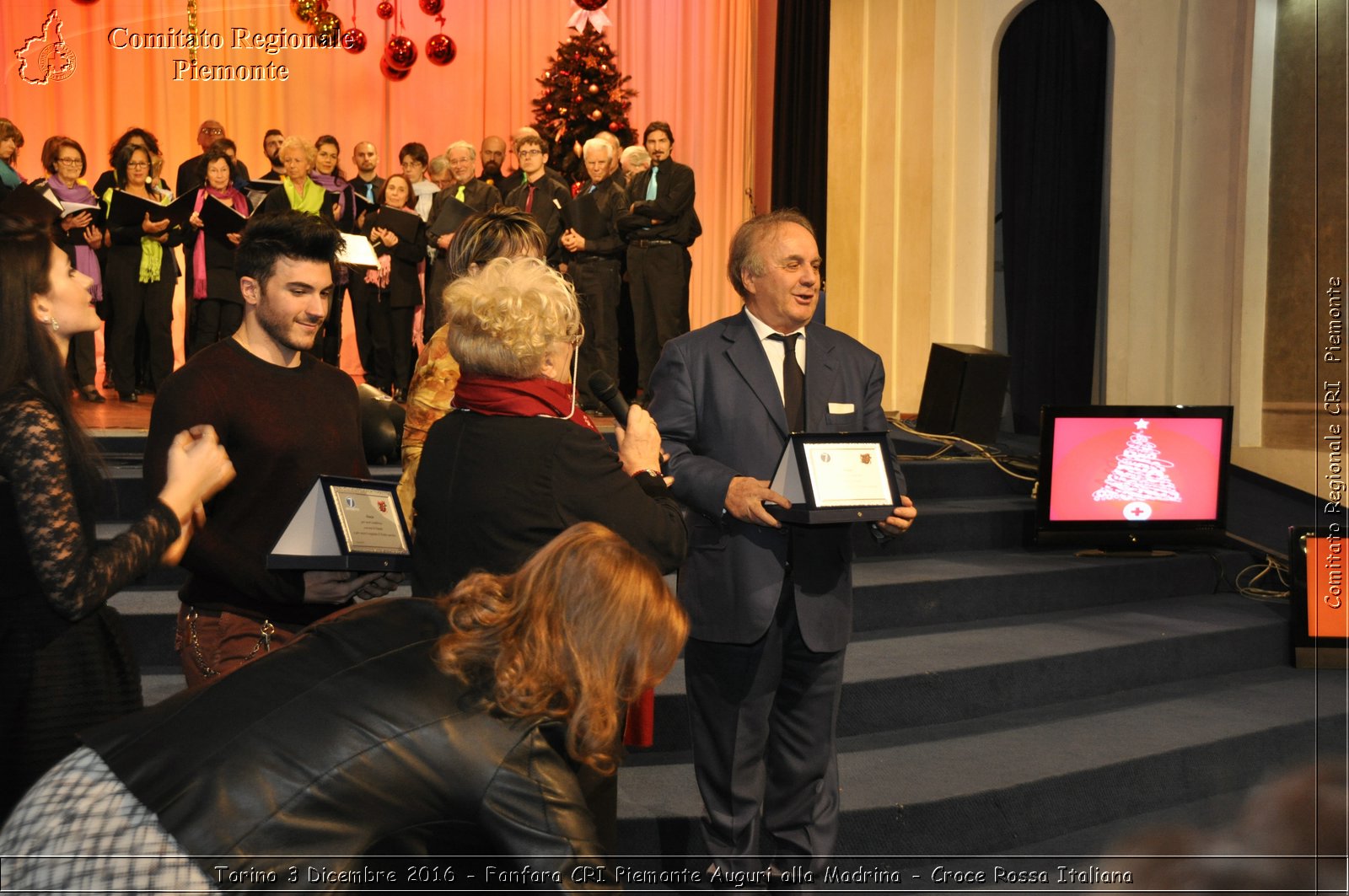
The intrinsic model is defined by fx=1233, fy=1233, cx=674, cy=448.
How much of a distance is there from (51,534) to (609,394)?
1083mm

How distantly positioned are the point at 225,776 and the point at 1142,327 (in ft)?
24.3

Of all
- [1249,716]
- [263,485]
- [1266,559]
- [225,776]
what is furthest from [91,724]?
[1266,559]

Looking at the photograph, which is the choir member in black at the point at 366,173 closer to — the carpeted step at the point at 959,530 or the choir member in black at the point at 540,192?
the choir member in black at the point at 540,192

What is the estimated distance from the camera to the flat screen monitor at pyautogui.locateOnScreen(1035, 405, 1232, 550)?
5.91 m

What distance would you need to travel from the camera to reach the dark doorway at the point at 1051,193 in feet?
28.8

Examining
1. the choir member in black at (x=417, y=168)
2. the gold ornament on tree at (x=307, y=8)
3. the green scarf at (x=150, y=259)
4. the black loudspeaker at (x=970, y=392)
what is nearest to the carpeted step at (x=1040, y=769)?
the black loudspeaker at (x=970, y=392)

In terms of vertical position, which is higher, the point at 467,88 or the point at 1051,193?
the point at 467,88

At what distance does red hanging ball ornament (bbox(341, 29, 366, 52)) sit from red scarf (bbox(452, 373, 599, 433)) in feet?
34.4

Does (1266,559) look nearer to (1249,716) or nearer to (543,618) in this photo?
(1249,716)

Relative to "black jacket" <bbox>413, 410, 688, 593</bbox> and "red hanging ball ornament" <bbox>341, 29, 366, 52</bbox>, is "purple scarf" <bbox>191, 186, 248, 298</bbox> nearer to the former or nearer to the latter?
"red hanging ball ornament" <bbox>341, 29, 366, 52</bbox>

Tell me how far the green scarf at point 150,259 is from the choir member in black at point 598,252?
276 cm

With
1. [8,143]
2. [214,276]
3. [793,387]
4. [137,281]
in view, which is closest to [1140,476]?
[793,387]

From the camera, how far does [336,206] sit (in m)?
9.07

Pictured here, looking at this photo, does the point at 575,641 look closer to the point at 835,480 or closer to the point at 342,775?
the point at 342,775
